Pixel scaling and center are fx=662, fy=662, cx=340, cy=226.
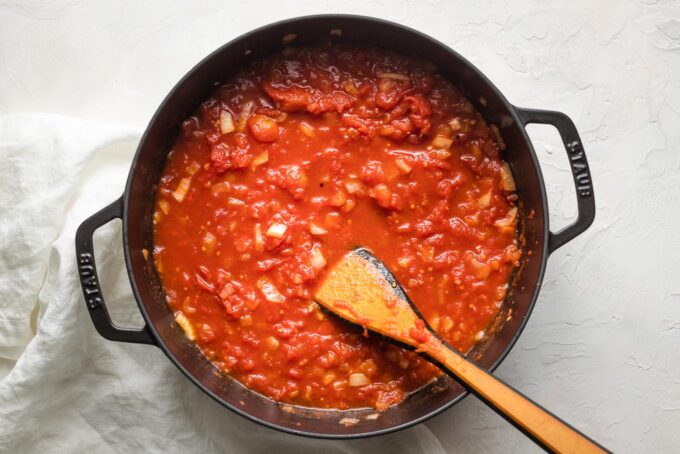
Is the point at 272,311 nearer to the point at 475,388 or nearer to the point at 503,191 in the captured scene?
the point at 475,388

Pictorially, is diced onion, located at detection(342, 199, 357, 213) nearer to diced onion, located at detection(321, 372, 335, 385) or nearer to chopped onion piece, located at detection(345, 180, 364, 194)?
chopped onion piece, located at detection(345, 180, 364, 194)

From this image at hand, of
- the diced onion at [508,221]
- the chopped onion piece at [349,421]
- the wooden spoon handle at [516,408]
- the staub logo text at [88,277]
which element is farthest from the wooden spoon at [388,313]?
the staub logo text at [88,277]

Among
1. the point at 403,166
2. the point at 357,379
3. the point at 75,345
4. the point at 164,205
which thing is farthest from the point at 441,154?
the point at 75,345

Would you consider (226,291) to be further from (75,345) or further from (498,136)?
(498,136)

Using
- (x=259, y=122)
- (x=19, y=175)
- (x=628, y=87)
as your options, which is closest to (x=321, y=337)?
(x=259, y=122)

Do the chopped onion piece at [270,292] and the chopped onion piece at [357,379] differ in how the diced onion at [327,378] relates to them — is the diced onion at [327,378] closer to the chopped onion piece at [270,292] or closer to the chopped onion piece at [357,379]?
the chopped onion piece at [357,379]

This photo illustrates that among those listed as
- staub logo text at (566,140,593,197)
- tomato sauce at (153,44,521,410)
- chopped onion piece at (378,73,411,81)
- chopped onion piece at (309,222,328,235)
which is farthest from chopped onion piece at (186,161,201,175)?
staub logo text at (566,140,593,197)
